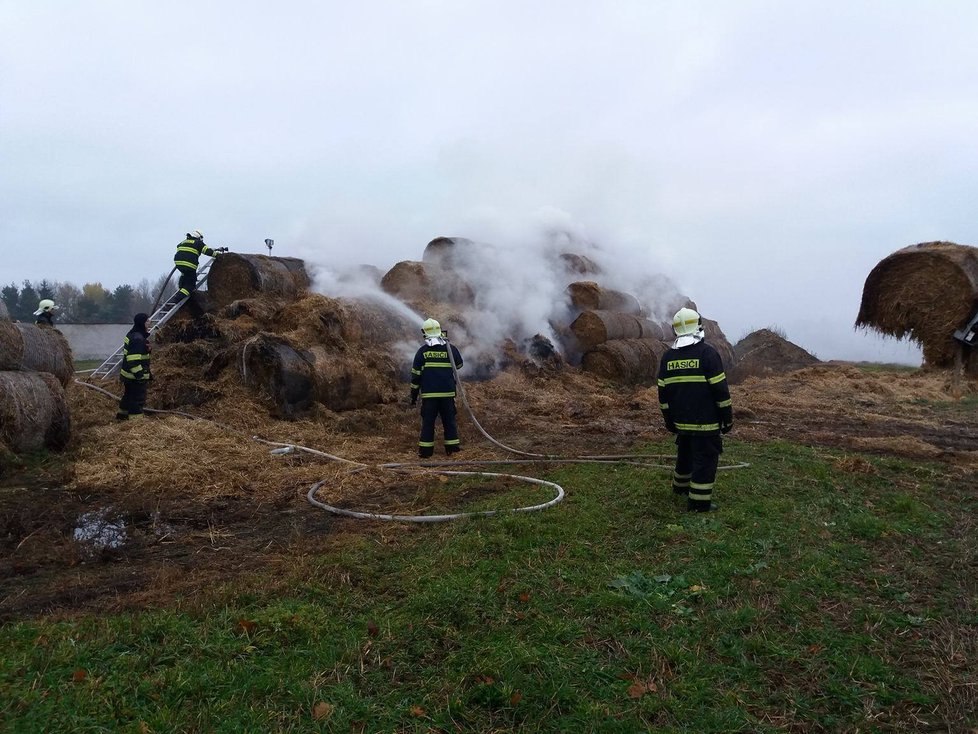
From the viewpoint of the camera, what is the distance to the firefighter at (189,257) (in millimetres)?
12883

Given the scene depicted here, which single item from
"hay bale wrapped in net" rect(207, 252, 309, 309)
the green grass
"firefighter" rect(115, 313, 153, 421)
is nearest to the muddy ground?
"firefighter" rect(115, 313, 153, 421)

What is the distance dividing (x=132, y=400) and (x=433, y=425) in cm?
505

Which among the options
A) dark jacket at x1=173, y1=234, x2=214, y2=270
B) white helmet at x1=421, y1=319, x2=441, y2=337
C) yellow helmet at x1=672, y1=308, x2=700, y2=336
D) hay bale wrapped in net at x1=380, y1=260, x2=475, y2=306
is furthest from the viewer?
hay bale wrapped in net at x1=380, y1=260, x2=475, y2=306

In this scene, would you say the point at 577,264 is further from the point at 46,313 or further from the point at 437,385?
the point at 46,313

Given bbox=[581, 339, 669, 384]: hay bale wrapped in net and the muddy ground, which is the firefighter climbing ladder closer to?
the muddy ground

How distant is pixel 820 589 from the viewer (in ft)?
13.3

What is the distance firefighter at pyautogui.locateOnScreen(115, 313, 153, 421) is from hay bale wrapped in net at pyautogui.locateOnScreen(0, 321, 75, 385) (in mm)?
776

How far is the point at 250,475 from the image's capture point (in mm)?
7219

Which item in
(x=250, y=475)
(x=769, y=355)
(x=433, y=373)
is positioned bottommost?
(x=250, y=475)

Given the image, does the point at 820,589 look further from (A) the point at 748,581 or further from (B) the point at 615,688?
(B) the point at 615,688

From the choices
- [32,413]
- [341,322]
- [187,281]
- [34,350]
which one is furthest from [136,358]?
[187,281]

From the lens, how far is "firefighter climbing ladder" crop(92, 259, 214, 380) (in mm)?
12633

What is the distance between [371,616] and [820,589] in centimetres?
287

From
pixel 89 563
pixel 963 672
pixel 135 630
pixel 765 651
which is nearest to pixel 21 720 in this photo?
pixel 135 630
